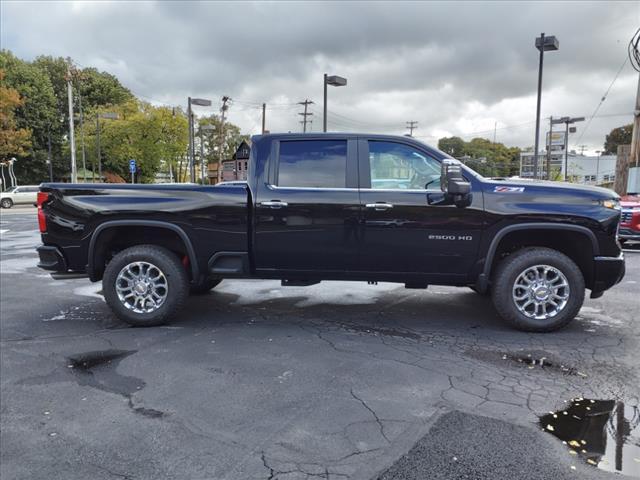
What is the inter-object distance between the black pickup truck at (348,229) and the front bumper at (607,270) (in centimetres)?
1

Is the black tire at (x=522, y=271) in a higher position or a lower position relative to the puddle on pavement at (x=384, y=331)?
higher

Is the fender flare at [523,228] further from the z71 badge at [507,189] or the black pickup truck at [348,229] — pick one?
the z71 badge at [507,189]

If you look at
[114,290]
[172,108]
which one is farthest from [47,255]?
[172,108]

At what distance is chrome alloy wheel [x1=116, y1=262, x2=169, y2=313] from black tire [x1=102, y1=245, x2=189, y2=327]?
3 centimetres

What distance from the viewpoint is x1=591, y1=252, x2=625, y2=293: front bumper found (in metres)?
4.94

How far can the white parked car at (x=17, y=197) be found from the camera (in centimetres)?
3619

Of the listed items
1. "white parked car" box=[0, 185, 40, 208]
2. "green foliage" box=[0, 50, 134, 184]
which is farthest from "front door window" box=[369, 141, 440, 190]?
"green foliage" box=[0, 50, 134, 184]

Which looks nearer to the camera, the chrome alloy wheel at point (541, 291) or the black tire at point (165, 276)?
the chrome alloy wheel at point (541, 291)

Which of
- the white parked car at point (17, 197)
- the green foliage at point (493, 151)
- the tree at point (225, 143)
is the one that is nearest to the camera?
the white parked car at point (17, 197)

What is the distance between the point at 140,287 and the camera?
17.3ft

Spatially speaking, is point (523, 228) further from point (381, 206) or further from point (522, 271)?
point (381, 206)

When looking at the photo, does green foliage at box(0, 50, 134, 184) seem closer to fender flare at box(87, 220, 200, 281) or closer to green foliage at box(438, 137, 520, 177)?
fender flare at box(87, 220, 200, 281)

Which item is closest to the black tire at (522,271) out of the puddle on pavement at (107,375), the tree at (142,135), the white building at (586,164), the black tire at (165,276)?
the black tire at (165,276)

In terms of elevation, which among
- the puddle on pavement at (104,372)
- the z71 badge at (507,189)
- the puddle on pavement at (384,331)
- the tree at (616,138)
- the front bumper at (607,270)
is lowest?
the puddle on pavement at (104,372)
